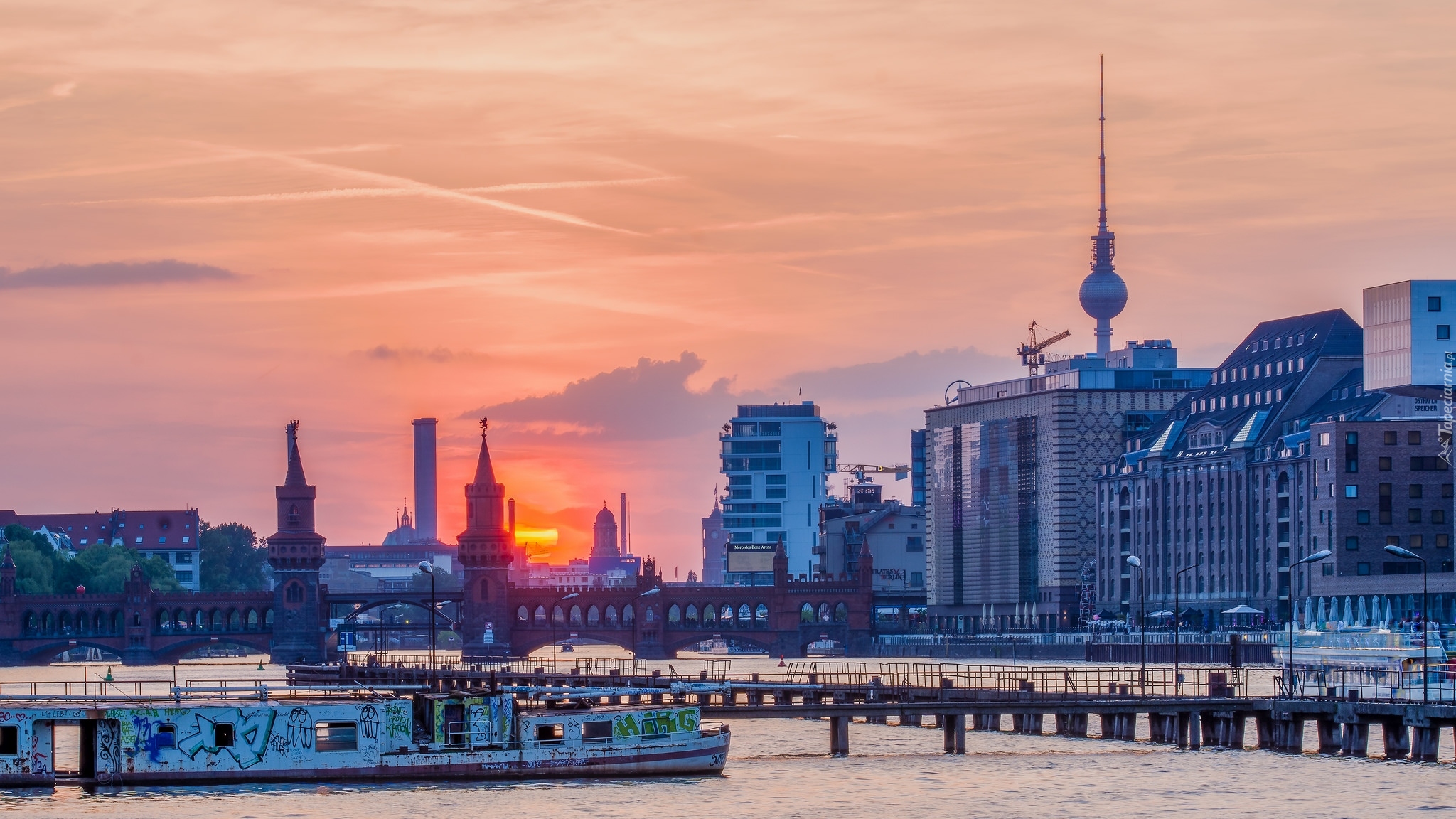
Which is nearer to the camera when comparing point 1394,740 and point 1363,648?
point 1394,740

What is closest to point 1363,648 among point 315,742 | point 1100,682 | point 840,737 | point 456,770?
point 1100,682

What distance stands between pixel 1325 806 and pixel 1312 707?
1407cm

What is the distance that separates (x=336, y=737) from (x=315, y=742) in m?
0.85

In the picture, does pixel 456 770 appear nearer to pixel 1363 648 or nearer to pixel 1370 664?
pixel 1370 664

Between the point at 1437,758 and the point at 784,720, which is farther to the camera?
the point at 784,720

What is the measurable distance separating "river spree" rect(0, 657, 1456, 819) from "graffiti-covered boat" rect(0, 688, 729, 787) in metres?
0.64

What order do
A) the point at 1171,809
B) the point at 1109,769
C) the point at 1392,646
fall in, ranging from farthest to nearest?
the point at 1392,646 → the point at 1109,769 → the point at 1171,809

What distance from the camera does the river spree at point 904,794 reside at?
3536 inches

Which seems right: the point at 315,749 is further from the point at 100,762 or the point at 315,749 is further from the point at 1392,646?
the point at 1392,646

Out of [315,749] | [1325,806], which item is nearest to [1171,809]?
[1325,806]

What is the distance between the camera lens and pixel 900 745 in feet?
403

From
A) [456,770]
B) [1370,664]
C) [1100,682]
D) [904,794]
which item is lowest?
[904,794]

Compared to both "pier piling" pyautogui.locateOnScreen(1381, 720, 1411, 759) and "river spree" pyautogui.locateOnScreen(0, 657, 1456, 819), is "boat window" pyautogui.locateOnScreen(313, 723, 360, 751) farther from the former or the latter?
"pier piling" pyautogui.locateOnScreen(1381, 720, 1411, 759)

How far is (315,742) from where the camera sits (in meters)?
94.8
